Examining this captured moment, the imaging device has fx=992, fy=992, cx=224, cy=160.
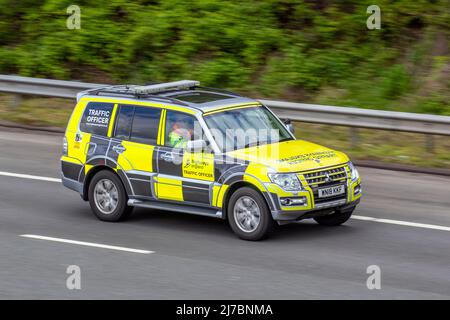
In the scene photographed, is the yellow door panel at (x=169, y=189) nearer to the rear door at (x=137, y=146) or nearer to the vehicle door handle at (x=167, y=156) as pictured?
the rear door at (x=137, y=146)

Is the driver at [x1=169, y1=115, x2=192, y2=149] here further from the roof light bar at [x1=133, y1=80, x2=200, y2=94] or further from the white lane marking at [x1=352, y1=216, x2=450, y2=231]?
the white lane marking at [x1=352, y1=216, x2=450, y2=231]

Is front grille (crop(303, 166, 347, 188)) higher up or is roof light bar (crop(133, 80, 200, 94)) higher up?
roof light bar (crop(133, 80, 200, 94))

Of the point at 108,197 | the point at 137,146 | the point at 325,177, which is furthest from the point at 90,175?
the point at 325,177

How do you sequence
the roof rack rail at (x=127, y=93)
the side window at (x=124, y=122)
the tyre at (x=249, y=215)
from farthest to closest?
the side window at (x=124, y=122) → the roof rack rail at (x=127, y=93) → the tyre at (x=249, y=215)

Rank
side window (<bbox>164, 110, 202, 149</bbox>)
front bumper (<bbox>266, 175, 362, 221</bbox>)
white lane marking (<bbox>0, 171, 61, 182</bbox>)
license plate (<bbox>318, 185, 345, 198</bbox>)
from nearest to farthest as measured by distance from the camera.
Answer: front bumper (<bbox>266, 175, 362, 221</bbox>)
license plate (<bbox>318, 185, 345, 198</bbox>)
side window (<bbox>164, 110, 202, 149</bbox>)
white lane marking (<bbox>0, 171, 61, 182</bbox>)

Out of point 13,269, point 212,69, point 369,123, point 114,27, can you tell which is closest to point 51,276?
point 13,269

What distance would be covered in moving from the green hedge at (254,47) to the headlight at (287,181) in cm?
734

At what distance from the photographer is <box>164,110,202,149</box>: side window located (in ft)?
42.1

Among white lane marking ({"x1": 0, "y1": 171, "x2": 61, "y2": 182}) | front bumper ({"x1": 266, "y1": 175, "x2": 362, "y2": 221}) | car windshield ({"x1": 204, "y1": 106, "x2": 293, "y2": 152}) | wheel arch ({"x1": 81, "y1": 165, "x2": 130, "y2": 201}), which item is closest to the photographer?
front bumper ({"x1": 266, "y1": 175, "x2": 362, "y2": 221})

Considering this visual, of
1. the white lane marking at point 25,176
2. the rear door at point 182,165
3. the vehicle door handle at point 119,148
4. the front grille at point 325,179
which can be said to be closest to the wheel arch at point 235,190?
the rear door at point 182,165

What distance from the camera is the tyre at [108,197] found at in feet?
44.1

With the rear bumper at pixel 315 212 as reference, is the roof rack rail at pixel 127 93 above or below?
above

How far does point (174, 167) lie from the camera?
12.8m

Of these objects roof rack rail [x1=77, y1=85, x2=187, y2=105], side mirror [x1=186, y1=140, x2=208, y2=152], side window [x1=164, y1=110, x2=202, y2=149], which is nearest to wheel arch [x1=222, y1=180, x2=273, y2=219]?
side mirror [x1=186, y1=140, x2=208, y2=152]
